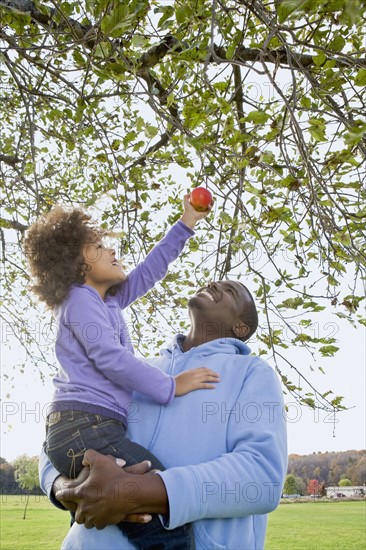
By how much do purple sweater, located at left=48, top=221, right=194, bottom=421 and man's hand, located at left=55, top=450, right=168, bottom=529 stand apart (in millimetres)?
347

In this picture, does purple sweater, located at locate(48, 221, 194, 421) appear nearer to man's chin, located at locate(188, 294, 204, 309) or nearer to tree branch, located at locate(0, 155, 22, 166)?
man's chin, located at locate(188, 294, 204, 309)

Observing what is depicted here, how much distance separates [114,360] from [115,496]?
1.70 ft

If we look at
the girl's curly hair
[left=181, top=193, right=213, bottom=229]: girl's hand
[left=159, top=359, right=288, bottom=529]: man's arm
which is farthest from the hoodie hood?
[left=181, top=193, right=213, bottom=229]: girl's hand

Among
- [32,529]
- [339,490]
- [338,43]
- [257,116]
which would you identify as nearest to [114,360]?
[257,116]

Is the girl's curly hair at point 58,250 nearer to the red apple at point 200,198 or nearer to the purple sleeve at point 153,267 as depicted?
the purple sleeve at point 153,267

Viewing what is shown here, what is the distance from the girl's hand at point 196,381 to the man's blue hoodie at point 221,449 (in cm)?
2

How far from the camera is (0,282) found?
695cm

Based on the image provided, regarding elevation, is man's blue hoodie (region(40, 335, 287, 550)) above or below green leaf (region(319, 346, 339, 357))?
below

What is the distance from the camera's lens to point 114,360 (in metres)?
2.20

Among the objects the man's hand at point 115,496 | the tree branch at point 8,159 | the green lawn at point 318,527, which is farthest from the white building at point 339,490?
the man's hand at point 115,496

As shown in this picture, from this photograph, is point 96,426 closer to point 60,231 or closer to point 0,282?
point 60,231

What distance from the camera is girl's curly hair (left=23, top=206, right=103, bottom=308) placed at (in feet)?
8.27

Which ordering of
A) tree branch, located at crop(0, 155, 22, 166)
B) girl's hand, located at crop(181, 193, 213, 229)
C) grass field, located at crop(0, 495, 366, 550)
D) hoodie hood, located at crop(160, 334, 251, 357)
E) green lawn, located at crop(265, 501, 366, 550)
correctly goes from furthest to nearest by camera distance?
green lawn, located at crop(265, 501, 366, 550), grass field, located at crop(0, 495, 366, 550), tree branch, located at crop(0, 155, 22, 166), girl's hand, located at crop(181, 193, 213, 229), hoodie hood, located at crop(160, 334, 251, 357)

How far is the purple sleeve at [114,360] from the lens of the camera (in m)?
2.17
